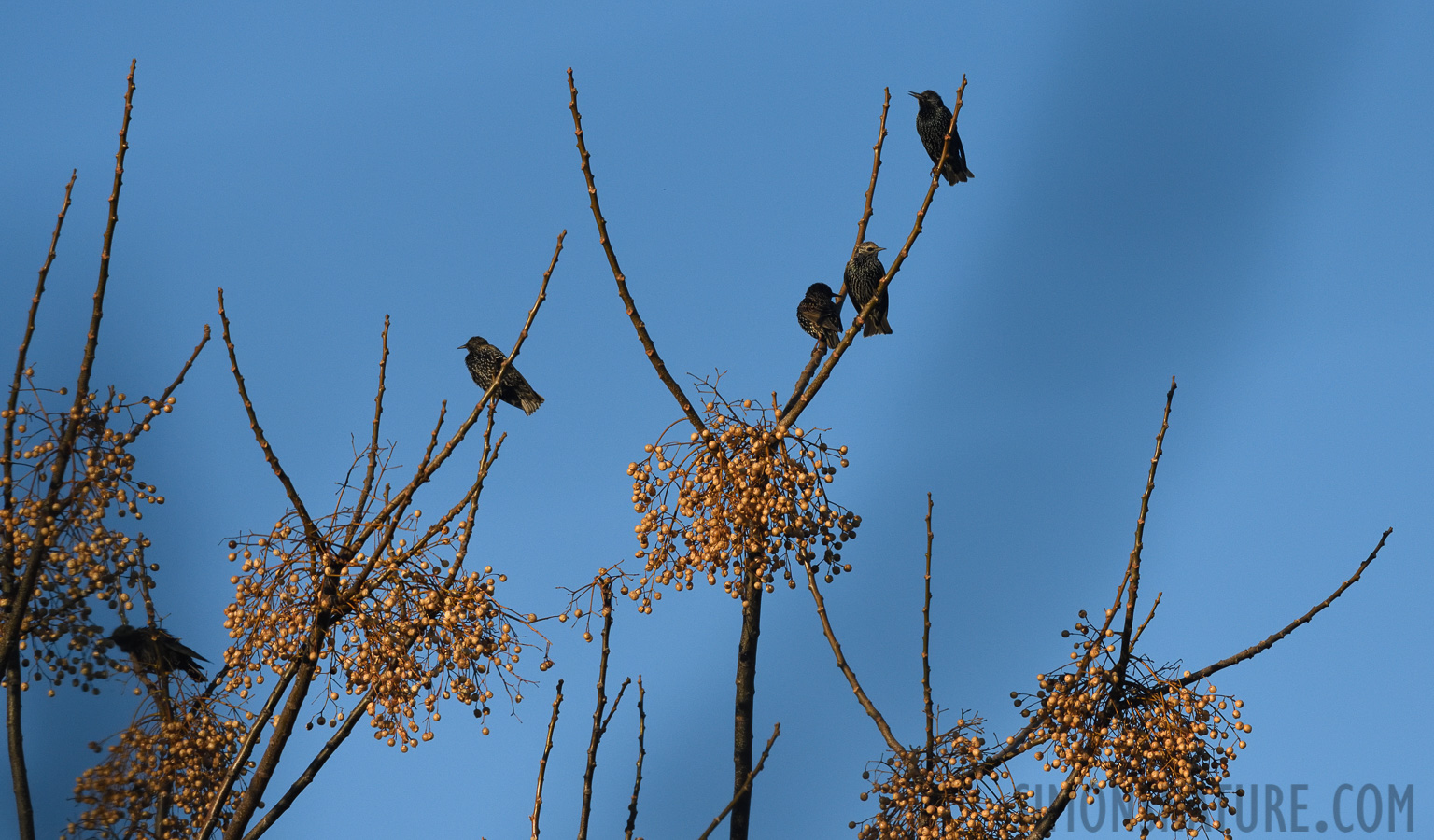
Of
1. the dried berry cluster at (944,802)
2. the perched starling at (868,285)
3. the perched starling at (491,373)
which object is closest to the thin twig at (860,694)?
the dried berry cluster at (944,802)

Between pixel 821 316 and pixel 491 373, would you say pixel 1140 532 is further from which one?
pixel 491 373

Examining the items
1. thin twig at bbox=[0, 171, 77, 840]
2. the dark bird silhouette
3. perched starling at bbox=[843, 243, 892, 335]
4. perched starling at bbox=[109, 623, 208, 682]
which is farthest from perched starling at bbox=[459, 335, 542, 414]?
thin twig at bbox=[0, 171, 77, 840]

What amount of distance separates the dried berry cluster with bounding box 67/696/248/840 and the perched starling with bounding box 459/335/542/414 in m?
7.48

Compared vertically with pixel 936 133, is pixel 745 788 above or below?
below

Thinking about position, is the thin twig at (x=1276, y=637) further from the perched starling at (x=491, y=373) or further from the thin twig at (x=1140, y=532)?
the perched starling at (x=491, y=373)

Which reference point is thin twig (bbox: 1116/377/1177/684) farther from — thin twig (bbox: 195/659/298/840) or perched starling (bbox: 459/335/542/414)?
perched starling (bbox: 459/335/542/414)

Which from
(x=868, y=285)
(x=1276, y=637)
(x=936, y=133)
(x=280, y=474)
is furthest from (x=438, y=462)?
(x=936, y=133)

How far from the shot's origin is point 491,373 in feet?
41.4

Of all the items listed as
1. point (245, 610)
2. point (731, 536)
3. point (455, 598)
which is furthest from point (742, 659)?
point (245, 610)

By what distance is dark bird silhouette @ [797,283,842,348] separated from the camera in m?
8.55

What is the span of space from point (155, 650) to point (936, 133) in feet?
33.6

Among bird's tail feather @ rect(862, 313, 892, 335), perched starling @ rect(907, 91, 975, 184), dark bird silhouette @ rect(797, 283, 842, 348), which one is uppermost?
perched starling @ rect(907, 91, 975, 184)

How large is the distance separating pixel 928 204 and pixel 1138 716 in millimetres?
2293

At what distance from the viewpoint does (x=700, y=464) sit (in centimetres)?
523
